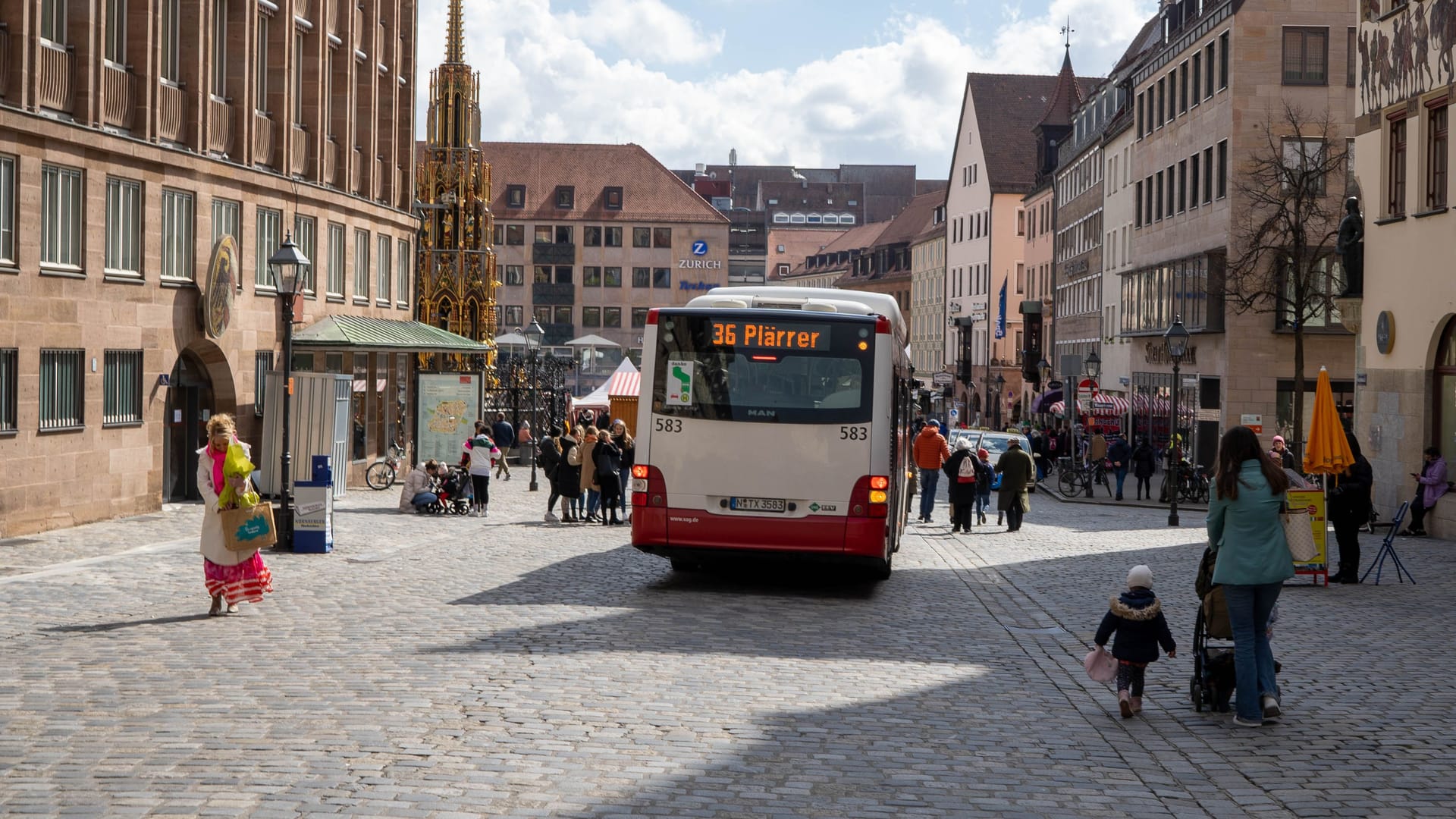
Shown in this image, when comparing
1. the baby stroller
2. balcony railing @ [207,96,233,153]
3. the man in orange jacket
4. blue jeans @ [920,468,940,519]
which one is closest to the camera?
the baby stroller

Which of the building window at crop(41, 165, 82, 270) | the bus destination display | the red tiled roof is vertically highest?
the red tiled roof

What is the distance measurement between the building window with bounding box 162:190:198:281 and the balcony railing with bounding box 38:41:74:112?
322 centimetres

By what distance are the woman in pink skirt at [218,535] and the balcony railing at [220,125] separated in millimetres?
16252

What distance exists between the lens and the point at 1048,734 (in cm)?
1030

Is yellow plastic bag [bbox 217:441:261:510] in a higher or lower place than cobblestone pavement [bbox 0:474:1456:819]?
higher

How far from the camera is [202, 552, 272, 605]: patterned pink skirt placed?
15.2 meters

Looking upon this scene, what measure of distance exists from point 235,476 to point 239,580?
88cm

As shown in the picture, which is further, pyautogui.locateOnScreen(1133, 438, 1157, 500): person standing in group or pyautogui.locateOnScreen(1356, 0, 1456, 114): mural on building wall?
pyautogui.locateOnScreen(1133, 438, 1157, 500): person standing in group

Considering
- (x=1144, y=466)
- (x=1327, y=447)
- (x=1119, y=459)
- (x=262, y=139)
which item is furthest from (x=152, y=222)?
(x=1144, y=466)

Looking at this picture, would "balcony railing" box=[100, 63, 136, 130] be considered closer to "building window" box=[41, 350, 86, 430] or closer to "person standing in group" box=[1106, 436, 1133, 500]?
"building window" box=[41, 350, 86, 430]

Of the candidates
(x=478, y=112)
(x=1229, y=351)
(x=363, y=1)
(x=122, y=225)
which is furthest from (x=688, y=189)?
(x=122, y=225)

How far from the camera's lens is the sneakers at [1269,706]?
10.6 meters

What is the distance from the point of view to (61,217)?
25.2 m

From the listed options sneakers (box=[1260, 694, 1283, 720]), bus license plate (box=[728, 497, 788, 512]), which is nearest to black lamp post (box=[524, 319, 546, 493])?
bus license plate (box=[728, 497, 788, 512])
